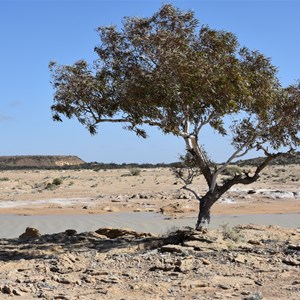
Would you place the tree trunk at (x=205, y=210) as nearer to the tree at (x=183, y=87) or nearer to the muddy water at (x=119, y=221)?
the tree at (x=183, y=87)

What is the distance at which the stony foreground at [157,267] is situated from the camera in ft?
28.8

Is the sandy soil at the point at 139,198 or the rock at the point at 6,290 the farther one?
the sandy soil at the point at 139,198

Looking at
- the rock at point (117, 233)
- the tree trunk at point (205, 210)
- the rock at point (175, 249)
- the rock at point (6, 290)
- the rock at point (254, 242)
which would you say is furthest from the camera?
the rock at point (117, 233)

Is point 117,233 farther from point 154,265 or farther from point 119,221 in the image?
point 119,221

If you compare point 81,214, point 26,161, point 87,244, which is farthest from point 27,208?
point 26,161

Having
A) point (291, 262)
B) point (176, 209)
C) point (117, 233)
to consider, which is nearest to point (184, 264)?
point (291, 262)

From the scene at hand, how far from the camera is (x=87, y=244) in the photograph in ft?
43.8

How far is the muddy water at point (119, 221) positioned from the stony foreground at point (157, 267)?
4.66 metres

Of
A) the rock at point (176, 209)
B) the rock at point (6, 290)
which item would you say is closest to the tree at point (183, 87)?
the rock at point (6, 290)

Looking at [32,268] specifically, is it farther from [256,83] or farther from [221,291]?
[256,83]

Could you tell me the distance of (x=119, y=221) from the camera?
20.9m

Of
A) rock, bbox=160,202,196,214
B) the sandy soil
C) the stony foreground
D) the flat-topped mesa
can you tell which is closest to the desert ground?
the stony foreground

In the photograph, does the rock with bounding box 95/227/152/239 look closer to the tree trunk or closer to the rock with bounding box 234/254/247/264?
the tree trunk

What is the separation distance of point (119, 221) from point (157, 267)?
35.0ft
